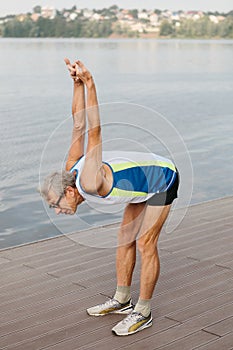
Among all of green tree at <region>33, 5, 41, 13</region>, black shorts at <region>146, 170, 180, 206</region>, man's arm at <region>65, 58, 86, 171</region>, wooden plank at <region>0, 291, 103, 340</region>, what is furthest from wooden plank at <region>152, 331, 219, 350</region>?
green tree at <region>33, 5, 41, 13</region>

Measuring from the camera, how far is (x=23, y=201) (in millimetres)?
7410

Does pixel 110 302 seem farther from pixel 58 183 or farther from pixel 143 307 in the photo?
pixel 58 183

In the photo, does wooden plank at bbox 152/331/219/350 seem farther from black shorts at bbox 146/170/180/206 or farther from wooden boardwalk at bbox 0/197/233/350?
black shorts at bbox 146/170/180/206

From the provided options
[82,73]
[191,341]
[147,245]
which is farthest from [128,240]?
[82,73]

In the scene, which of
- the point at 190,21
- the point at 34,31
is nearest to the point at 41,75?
the point at 190,21

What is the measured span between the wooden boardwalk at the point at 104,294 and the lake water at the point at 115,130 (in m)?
0.27

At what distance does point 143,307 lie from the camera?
3.64m

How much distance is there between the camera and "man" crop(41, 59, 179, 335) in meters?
3.22

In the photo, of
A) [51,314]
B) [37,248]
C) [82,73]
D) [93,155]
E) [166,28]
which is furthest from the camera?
[166,28]

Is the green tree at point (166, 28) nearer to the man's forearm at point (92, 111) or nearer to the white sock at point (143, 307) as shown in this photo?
the white sock at point (143, 307)

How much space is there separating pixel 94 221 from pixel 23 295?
87.6 inches

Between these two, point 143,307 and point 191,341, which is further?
point 143,307

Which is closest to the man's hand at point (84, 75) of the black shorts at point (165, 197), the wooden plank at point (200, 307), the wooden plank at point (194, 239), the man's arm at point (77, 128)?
the man's arm at point (77, 128)

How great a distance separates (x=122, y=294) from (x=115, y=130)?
2.66ft
